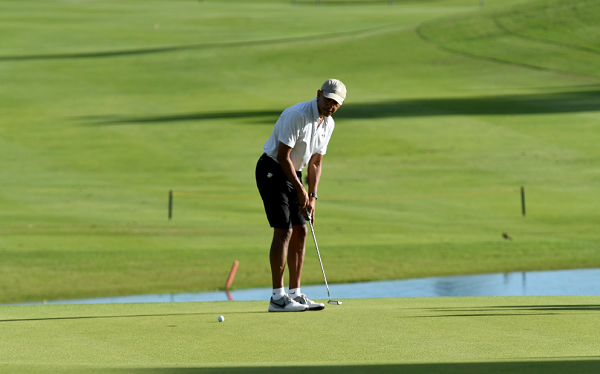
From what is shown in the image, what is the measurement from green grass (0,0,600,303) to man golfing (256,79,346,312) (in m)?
6.16

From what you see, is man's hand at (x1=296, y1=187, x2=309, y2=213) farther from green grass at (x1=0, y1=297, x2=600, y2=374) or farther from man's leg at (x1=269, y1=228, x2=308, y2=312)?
green grass at (x1=0, y1=297, x2=600, y2=374)

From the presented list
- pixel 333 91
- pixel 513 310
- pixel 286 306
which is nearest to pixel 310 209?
pixel 286 306

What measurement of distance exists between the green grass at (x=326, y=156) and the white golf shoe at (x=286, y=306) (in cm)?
619

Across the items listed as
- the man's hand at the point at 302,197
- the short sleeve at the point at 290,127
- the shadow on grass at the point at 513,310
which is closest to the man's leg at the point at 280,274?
the man's hand at the point at 302,197

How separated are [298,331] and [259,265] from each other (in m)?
8.72

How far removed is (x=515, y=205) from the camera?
20.3 m

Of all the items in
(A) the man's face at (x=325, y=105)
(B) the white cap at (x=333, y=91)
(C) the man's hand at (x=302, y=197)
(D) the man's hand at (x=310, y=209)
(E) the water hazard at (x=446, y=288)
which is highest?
(B) the white cap at (x=333, y=91)

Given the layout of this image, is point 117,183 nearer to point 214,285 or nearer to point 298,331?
point 214,285

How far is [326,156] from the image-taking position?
87.6 feet

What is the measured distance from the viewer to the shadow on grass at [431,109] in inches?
1245

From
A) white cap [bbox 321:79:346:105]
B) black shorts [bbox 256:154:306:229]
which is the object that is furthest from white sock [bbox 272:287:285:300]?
white cap [bbox 321:79:346:105]

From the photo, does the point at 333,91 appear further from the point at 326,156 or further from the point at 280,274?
the point at 326,156

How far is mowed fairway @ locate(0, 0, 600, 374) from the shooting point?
564 centimetres

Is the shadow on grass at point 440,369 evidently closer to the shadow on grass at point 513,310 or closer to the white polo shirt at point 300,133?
the shadow on grass at point 513,310
